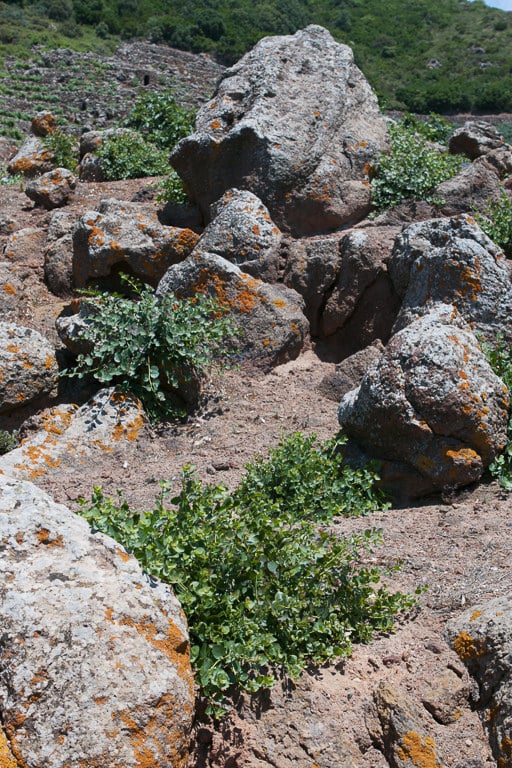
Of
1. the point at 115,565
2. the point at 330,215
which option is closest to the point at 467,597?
the point at 115,565

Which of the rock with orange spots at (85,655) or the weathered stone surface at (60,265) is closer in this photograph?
the rock with orange spots at (85,655)

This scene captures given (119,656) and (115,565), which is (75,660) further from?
(115,565)

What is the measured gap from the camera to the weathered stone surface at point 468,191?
7551 millimetres

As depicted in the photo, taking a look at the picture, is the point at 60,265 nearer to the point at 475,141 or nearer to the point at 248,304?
the point at 248,304

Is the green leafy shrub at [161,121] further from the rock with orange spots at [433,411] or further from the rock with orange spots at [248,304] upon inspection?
the rock with orange spots at [433,411]

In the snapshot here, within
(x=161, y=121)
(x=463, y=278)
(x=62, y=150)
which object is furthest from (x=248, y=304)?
(x=161, y=121)

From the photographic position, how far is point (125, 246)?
24.0 ft

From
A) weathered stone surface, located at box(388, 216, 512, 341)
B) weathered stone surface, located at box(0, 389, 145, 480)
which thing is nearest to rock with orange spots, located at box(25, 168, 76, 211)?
weathered stone surface, located at box(0, 389, 145, 480)

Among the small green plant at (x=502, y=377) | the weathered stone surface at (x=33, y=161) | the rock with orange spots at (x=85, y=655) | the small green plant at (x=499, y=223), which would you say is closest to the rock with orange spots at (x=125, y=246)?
the small green plant at (x=499, y=223)

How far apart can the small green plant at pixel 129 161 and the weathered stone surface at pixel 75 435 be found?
525 centimetres

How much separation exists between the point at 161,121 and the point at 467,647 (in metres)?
11.0

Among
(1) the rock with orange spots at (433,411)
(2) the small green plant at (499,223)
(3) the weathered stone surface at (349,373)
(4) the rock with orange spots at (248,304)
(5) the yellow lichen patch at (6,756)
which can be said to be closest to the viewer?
(5) the yellow lichen patch at (6,756)

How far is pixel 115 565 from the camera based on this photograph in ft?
9.70

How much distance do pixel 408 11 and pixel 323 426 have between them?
55.5 meters
